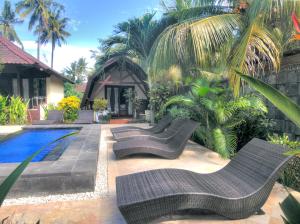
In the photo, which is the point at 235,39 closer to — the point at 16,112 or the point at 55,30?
the point at 16,112

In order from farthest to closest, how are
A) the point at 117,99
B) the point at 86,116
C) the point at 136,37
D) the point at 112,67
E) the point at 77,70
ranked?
1. the point at 77,70
2. the point at 117,99
3. the point at 112,67
4. the point at 86,116
5. the point at 136,37

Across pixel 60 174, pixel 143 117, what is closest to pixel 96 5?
Answer: pixel 143 117

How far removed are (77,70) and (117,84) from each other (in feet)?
146

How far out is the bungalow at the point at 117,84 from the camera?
19.6 m

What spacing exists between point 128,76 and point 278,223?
60.0ft

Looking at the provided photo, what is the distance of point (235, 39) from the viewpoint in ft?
26.9

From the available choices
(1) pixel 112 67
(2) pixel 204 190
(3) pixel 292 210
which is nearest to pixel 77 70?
(1) pixel 112 67

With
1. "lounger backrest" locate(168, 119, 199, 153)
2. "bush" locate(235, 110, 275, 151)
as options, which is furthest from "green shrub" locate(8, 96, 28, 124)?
"bush" locate(235, 110, 275, 151)

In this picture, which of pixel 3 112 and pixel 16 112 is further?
pixel 16 112

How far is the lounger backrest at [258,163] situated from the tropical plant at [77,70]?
190 feet

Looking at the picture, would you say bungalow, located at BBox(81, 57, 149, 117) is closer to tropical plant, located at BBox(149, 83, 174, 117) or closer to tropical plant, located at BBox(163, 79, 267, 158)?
tropical plant, located at BBox(149, 83, 174, 117)

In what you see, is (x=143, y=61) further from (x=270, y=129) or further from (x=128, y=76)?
(x=270, y=129)

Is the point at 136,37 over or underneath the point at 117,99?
over

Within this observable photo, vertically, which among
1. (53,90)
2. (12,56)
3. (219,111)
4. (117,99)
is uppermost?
(12,56)
